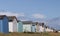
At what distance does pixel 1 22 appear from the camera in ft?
107

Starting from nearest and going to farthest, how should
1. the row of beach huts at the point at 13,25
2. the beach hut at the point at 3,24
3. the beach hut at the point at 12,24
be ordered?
the beach hut at the point at 3,24 → the row of beach huts at the point at 13,25 → the beach hut at the point at 12,24

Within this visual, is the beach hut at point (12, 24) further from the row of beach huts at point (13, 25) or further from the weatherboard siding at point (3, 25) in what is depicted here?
the weatherboard siding at point (3, 25)

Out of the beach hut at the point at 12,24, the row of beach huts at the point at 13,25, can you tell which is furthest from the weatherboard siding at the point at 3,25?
the beach hut at the point at 12,24

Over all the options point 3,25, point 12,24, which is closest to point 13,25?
point 12,24

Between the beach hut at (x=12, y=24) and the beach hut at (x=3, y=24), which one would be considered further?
the beach hut at (x=12, y=24)

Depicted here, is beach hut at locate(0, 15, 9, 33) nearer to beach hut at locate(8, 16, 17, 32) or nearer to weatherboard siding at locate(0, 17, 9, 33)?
weatherboard siding at locate(0, 17, 9, 33)

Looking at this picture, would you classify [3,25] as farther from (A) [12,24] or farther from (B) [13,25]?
(B) [13,25]

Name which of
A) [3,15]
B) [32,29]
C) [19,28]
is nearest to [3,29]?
[3,15]

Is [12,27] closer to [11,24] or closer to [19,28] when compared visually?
[11,24]

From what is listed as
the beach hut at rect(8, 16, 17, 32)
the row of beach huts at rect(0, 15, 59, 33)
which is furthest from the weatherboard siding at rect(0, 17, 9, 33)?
the beach hut at rect(8, 16, 17, 32)

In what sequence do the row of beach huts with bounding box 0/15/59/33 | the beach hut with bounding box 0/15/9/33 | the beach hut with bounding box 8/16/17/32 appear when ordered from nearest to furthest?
the beach hut with bounding box 0/15/9/33, the row of beach huts with bounding box 0/15/59/33, the beach hut with bounding box 8/16/17/32

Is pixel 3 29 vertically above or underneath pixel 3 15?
underneath

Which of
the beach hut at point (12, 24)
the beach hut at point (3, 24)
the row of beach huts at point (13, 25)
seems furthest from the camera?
the beach hut at point (12, 24)

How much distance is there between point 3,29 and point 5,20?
1793 millimetres
